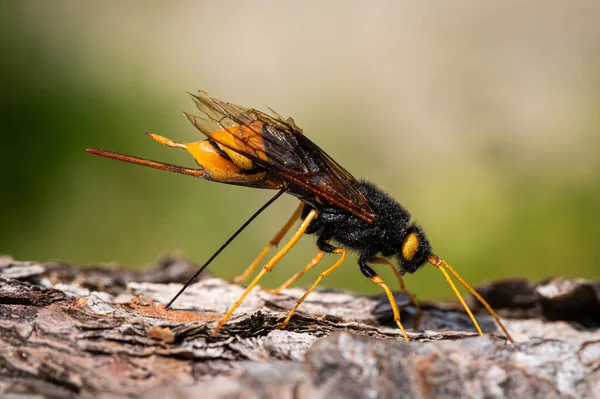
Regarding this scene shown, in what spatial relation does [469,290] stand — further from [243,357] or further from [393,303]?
[243,357]

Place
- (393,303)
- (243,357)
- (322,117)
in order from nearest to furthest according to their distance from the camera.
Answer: (243,357), (393,303), (322,117)

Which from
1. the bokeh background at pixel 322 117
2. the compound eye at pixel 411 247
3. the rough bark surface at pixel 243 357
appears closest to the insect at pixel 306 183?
the compound eye at pixel 411 247

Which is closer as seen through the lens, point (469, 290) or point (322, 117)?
point (469, 290)

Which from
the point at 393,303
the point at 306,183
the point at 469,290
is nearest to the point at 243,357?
the point at 393,303

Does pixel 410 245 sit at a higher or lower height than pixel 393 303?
higher

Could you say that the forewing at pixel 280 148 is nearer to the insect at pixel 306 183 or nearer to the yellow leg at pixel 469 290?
the insect at pixel 306 183

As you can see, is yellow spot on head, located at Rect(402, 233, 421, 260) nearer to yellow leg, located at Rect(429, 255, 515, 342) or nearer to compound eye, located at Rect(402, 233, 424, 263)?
compound eye, located at Rect(402, 233, 424, 263)

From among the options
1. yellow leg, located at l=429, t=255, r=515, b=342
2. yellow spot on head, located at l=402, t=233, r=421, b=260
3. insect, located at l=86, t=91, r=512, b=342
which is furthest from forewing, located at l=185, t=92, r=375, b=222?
yellow leg, located at l=429, t=255, r=515, b=342
